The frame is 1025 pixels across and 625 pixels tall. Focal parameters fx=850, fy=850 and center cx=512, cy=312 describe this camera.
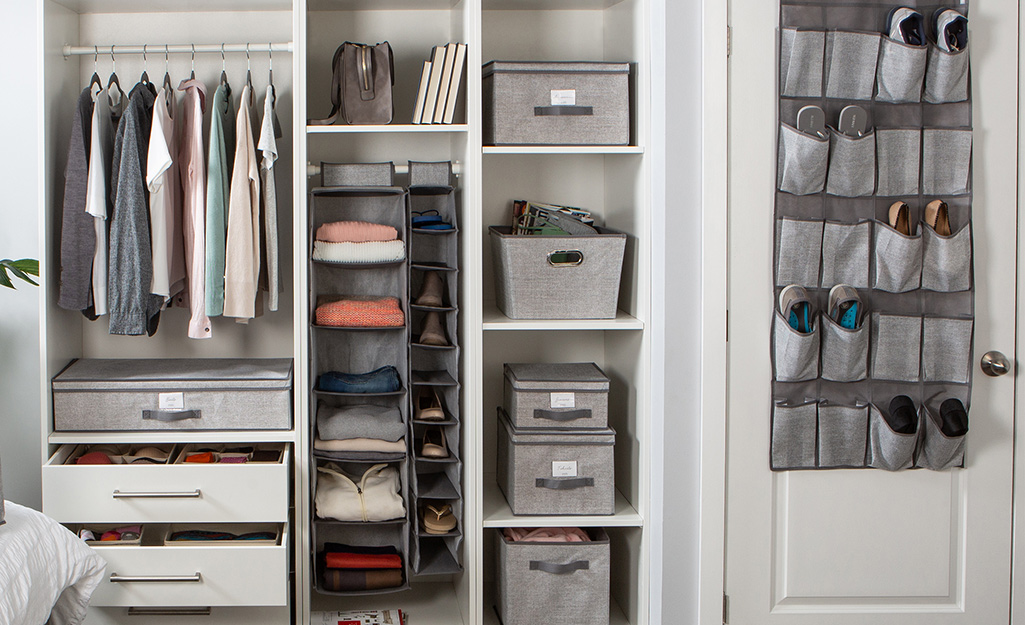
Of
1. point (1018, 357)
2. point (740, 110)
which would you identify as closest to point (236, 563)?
point (740, 110)

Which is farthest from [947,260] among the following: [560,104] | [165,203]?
[165,203]

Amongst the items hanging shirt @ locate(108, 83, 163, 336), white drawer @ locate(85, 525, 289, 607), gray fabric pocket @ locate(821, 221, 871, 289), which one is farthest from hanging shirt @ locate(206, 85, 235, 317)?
gray fabric pocket @ locate(821, 221, 871, 289)

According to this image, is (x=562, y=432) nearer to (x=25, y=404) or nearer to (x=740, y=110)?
(x=740, y=110)

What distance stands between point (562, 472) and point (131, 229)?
139 centimetres

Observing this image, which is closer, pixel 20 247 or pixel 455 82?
pixel 455 82

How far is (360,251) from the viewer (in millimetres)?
2453

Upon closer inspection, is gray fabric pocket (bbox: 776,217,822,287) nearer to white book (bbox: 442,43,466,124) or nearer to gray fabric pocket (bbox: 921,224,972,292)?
gray fabric pocket (bbox: 921,224,972,292)

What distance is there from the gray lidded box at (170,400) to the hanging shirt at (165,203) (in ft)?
0.84

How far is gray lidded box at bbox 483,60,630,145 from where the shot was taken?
7.91ft

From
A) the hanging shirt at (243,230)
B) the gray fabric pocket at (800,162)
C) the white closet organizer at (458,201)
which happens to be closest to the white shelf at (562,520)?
the white closet organizer at (458,201)

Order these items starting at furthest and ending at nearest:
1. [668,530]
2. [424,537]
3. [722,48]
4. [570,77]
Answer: [424,537] < [570,77] < [668,530] < [722,48]

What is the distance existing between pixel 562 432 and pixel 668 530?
40cm

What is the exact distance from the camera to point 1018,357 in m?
2.20

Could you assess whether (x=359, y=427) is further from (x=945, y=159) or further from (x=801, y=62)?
(x=945, y=159)
